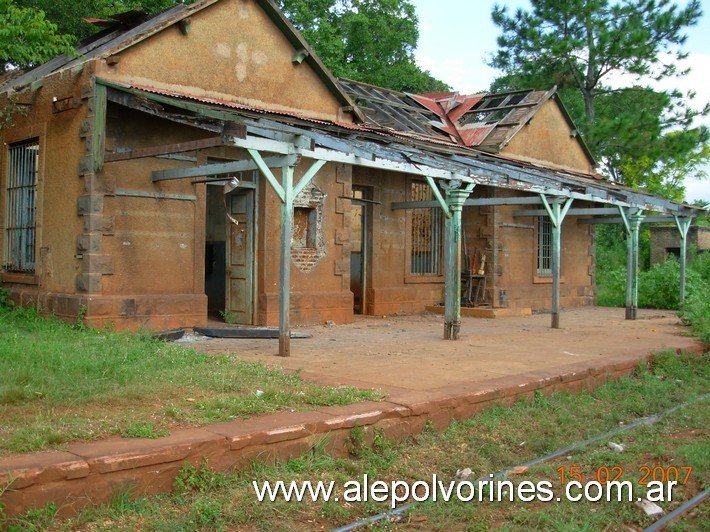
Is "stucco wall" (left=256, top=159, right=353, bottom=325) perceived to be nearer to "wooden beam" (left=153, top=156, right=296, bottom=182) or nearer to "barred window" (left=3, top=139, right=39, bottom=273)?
"wooden beam" (left=153, top=156, right=296, bottom=182)

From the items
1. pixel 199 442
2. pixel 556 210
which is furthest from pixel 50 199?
pixel 556 210

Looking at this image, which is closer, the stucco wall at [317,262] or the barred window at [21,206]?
the barred window at [21,206]

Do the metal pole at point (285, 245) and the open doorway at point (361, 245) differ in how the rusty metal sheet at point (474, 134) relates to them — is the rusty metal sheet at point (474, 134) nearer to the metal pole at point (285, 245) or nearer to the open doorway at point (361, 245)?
the open doorway at point (361, 245)

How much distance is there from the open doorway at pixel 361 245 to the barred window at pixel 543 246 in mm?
5601

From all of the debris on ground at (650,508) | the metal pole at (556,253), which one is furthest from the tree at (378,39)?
the debris on ground at (650,508)

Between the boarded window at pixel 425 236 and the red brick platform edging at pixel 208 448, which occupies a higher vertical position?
the boarded window at pixel 425 236

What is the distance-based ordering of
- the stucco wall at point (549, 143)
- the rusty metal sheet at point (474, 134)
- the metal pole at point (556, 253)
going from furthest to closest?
the stucco wall at point (549, 143) < the rusty metal sheet at point (474, 134) < the metal pole at point (556, 253)

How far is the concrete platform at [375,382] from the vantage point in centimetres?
427

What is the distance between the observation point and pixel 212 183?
1116 cm

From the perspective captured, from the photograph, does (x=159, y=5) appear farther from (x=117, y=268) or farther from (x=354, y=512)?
(x=354, y=512)

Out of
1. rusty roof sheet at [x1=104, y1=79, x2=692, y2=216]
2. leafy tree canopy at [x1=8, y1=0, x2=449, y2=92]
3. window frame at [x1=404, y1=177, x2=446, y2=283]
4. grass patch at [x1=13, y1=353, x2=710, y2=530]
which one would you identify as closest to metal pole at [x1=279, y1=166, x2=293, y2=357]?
rusty roof sheet at [x1=104, y1=79, x2=692, y2=216]

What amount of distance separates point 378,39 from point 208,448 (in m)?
27.8

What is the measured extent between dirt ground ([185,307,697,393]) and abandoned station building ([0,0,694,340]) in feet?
2.51

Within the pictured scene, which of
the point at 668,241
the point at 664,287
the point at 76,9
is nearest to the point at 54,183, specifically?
the point at 76,9
